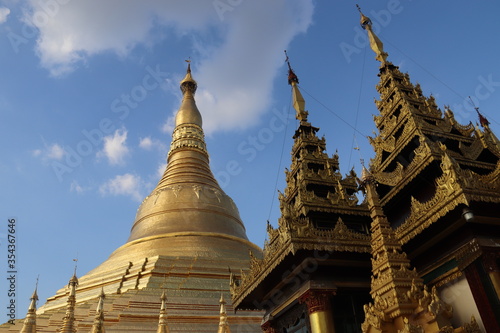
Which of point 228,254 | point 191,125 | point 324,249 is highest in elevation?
point 191,125

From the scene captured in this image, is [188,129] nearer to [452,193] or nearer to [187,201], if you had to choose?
[187,201]

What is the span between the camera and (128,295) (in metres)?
15.9

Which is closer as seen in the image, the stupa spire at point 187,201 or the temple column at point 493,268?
the temple column at point 493,268

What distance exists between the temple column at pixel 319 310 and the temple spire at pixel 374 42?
920 centimetres

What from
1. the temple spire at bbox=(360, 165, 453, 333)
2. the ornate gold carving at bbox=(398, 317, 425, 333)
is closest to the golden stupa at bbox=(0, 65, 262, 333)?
the temple spire at bbox=(360, 165, 453, 333)

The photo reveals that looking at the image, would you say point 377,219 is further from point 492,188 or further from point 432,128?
point 432,128

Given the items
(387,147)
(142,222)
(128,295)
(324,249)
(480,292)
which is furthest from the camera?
(142,222)

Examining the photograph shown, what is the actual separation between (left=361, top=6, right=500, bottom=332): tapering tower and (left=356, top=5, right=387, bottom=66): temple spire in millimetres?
3612

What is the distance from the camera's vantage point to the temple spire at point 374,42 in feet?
47.7

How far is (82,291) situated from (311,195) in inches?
554

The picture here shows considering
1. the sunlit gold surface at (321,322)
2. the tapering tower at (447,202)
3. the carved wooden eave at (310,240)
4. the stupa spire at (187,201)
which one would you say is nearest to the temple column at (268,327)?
the carved wooden eave at (310,240)

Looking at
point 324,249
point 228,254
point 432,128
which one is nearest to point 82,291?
point 228,254

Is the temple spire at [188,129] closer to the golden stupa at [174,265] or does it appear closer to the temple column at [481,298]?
the golden stupa at [174,265]

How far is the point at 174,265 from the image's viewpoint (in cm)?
1827
